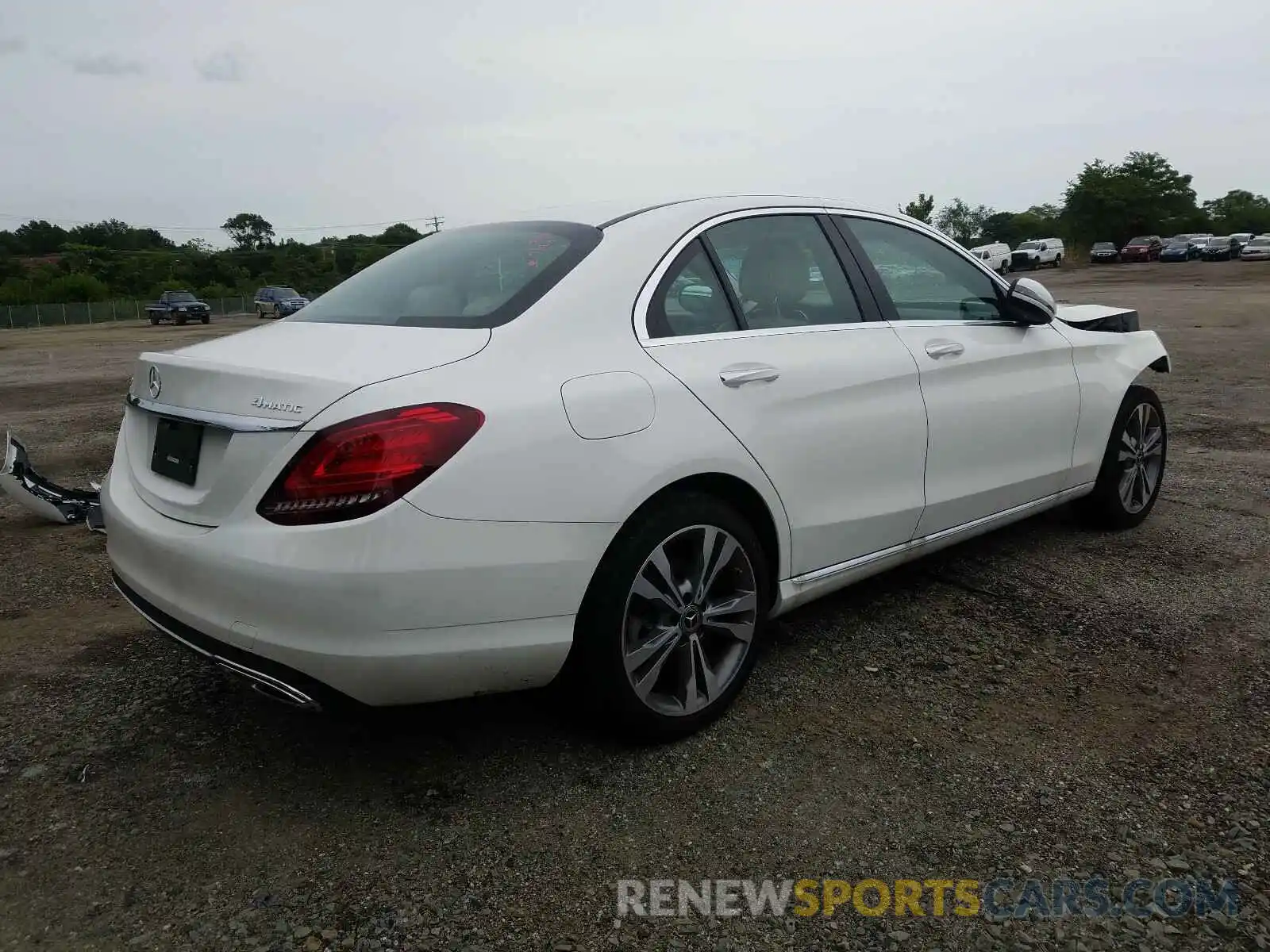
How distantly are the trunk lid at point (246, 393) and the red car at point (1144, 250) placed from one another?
217 feet

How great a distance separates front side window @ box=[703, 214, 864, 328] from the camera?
10.4 ft

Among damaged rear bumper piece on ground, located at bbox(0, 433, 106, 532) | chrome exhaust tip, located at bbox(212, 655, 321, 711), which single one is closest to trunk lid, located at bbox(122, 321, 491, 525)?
chrome exhaust tip, located at bbox(212, 655, 321, 711)

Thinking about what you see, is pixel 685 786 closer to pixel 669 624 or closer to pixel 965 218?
pixel 669 624

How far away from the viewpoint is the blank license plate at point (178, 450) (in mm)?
2512

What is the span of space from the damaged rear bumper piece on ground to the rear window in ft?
8.75

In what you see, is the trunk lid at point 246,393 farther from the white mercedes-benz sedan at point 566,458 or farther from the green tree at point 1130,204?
the green tree at point 1130,204

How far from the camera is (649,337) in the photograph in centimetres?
278

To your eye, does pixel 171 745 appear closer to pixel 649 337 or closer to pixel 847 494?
pixel 649 337

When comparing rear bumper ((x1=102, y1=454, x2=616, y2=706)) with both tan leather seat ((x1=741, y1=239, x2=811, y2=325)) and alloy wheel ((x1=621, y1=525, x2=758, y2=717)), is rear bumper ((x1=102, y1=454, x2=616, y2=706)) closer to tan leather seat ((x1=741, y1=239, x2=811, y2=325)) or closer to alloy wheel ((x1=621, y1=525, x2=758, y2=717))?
alloy wheel ((x1=621, y1=525, x2=758, y2=717))

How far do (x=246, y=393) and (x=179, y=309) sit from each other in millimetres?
44414

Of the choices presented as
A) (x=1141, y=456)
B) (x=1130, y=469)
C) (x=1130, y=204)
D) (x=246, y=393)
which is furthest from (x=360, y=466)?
(x=1130, y=204)

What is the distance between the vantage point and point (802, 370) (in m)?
3.11

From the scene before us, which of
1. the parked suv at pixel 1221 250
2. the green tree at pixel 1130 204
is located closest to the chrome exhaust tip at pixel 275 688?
the parked suv at pixel 1221 250

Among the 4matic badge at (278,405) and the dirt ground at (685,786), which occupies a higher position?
the 4matic badge at (278,405)
